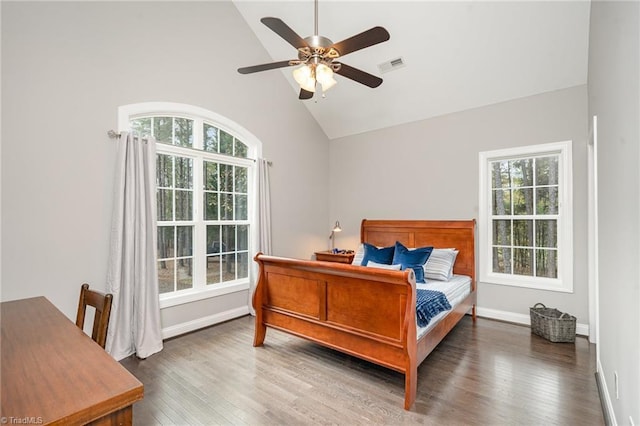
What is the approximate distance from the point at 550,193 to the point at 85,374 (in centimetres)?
474

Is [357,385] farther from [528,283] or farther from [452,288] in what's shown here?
[528,283]

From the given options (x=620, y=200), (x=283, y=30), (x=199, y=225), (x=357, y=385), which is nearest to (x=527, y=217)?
(x=620, y=200)

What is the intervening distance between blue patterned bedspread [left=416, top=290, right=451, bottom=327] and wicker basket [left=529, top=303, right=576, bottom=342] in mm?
1303

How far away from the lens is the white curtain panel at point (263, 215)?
14.5 feet

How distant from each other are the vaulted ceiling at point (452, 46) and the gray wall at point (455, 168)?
235mm

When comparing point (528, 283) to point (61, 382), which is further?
point (528, 283)

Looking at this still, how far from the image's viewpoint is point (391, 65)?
164 inches

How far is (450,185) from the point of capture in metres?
4.51

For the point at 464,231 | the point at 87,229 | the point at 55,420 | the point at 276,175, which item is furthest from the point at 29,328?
the point at 464,231

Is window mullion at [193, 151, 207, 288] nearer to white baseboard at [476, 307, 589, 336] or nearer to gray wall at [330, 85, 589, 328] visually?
gray wall at [330, 85, 589, 328]

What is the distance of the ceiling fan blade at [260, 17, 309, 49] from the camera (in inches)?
85.4

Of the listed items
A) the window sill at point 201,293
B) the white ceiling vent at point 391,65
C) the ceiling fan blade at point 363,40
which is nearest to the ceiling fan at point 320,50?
the ceiling fan blade at point 363,40

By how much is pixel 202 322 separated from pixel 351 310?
7.17 feet

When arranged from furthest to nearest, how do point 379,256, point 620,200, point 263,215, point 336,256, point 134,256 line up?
1. point 336,256
2. point 263,215
3. point 379,256
4. point 134,256
5. point 620,200
